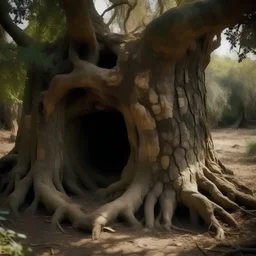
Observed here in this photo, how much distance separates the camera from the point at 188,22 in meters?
5.52

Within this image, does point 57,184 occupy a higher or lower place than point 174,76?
lower

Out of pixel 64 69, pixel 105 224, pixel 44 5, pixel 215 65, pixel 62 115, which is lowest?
pixel 105 224

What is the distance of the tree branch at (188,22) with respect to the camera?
4.89m

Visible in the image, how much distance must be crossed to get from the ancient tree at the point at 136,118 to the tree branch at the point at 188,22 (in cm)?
2

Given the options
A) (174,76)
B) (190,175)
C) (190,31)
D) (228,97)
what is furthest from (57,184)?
(228,97)

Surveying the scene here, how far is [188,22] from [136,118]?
5.53 ft

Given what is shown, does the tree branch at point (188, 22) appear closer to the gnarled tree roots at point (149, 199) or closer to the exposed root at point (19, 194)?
the gnarled tree roots at point (149, 199)

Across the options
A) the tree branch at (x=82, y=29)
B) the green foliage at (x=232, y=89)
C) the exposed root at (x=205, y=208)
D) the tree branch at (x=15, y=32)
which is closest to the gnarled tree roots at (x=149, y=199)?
the exposed root at (x=205, y=208)

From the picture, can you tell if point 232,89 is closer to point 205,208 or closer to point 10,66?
point 205,208

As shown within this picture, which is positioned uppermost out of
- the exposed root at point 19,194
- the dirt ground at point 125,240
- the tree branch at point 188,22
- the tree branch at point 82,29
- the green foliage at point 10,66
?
the tree branch at point 82,29

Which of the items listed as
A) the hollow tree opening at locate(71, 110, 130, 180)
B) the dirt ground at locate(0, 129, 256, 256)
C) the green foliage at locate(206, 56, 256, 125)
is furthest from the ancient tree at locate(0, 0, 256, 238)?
the green foliage at locate(206, 56, 256, 125)

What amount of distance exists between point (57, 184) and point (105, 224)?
5.62 feet

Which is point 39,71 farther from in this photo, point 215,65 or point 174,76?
point 215,65

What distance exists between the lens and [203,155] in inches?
263
